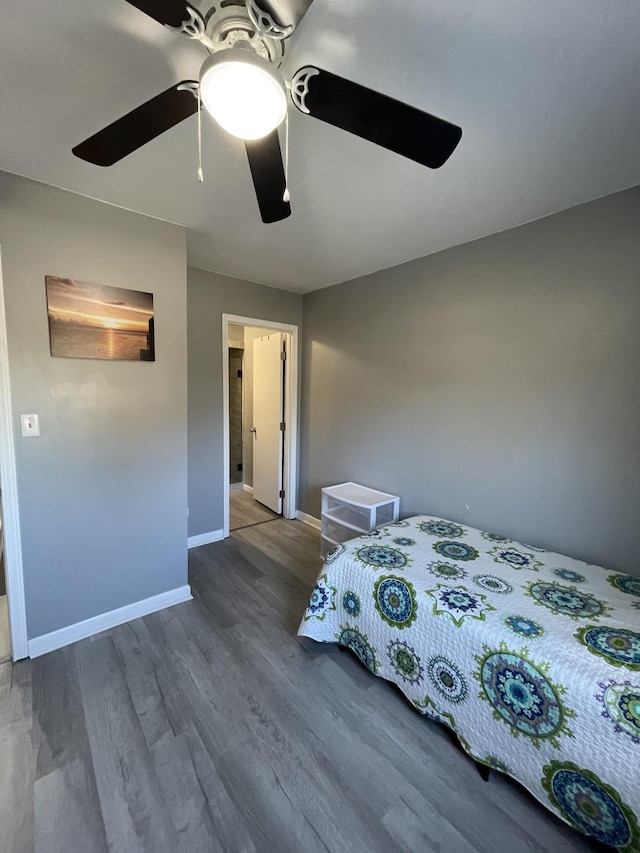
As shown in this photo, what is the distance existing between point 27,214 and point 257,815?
2.75m

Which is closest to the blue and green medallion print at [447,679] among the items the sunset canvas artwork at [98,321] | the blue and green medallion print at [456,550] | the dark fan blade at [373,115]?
the blue and green medallion print at [456,550]

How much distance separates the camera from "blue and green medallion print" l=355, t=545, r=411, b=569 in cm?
183

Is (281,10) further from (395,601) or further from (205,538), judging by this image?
(205,538)

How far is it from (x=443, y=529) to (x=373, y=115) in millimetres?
2128

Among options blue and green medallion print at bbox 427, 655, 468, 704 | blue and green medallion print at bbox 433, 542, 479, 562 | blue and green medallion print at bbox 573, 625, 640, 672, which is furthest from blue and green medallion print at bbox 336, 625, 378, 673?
blue and green medallion print at bbox 573, 625, 640, 672

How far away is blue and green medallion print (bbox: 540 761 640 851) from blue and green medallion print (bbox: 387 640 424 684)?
1.66 ft

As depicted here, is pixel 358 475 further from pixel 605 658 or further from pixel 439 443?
pixel 605 658

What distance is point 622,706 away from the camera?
1098 mm

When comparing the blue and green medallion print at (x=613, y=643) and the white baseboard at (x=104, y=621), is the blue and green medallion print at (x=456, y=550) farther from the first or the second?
the white baseboard at (x=104, y=621)

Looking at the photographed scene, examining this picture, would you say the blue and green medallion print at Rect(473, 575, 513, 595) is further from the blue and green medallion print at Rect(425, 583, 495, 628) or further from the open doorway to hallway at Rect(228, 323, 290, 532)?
the open doorway to hallway at Rect(228, 323, 290, 532)

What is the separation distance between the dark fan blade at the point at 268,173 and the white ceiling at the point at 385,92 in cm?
26

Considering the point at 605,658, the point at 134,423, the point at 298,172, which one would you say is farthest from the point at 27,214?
the point at 605,658

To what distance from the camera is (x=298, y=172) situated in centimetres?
161

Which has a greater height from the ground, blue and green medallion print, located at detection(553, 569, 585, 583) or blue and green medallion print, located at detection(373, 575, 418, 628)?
blue and green medallion print, located at detection(553, 569, 585, 583)
